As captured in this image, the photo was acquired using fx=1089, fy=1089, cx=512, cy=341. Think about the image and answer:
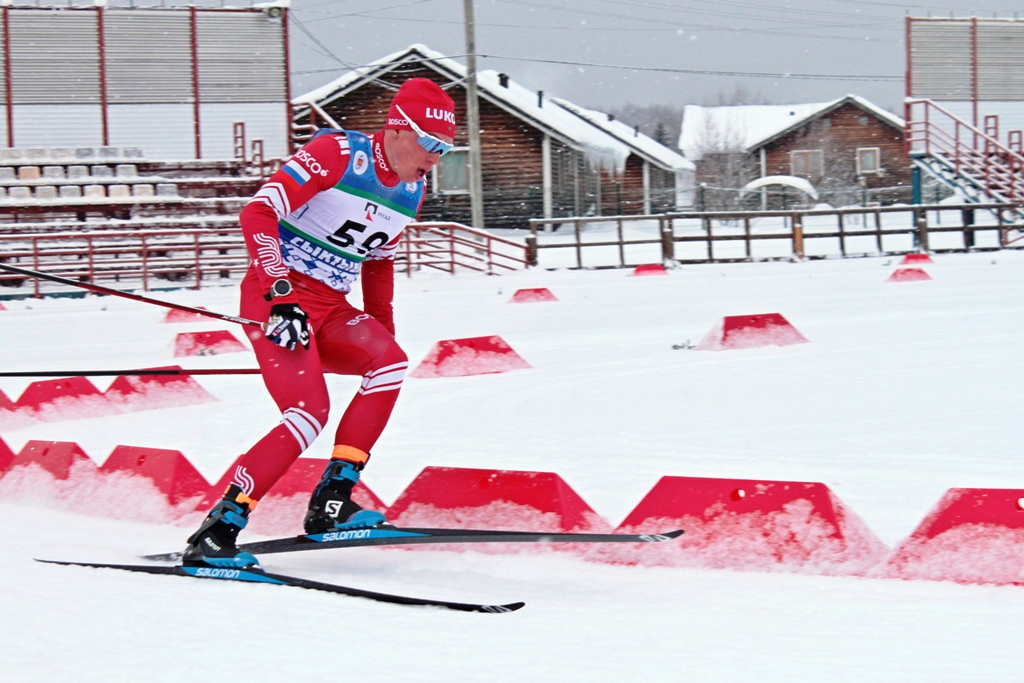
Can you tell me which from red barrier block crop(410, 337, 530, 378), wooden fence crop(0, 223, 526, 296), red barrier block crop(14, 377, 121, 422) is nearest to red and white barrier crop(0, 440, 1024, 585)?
red barrier block crop(14, 377, 121, 422)

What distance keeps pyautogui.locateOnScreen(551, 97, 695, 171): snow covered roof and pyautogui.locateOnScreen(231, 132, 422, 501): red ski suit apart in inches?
Result: 1665

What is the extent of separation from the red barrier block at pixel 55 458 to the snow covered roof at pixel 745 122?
50.0 m

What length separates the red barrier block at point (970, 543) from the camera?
328cm

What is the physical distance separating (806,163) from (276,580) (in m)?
52.5

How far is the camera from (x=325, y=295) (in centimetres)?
402

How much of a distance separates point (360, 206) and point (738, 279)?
14.5 meters

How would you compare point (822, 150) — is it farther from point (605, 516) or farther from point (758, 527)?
point (758, 527)

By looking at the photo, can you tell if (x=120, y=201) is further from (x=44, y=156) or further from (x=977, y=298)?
(x=977, y=298)

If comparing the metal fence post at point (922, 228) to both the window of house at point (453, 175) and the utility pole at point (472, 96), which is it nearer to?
the utility pole at point (472, 96)

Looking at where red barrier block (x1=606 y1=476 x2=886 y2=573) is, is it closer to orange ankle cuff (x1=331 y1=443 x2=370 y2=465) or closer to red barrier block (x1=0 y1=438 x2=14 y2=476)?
orange ankle cuff (x1=331 y1=443 x2=370 y2=465)

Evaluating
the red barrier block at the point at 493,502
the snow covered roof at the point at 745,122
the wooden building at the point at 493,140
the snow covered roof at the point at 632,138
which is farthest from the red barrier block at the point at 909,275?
the snow covered roof at the point at 745,122

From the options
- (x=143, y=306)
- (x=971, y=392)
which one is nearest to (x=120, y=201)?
(x=143, y=306)

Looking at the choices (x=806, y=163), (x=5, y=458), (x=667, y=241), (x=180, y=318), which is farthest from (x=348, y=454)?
(x=806, y=163)

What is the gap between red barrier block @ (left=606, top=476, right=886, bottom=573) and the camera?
3.50m
